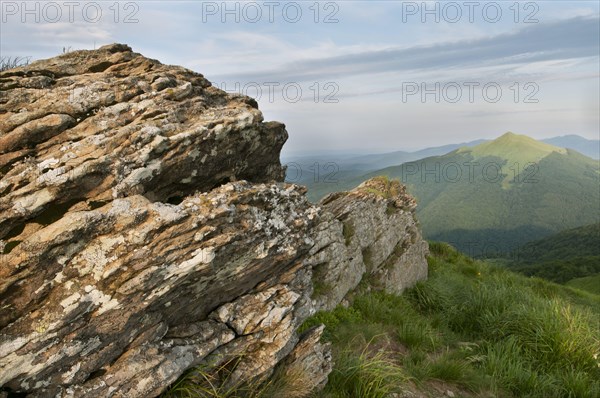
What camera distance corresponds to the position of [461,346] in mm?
13492

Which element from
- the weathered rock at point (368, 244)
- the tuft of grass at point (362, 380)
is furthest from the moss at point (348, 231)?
the tuft of grass at point (362, 380)

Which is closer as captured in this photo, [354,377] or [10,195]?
[10,195]

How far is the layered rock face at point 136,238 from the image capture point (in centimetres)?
666

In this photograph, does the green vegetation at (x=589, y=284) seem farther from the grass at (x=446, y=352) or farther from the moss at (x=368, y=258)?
the moss at (x=368, y=258)

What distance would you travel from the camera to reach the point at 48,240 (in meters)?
6.80

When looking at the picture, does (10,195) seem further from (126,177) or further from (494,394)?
(494,394)

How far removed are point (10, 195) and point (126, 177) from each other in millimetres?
1965

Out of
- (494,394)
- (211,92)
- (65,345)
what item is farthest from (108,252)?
(494,394)

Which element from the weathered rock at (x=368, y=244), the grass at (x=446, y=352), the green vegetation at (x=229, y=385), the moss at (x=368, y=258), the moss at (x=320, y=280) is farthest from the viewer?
the moss at (x=368, y=258)

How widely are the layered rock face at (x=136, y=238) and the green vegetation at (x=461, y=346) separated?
1.69m

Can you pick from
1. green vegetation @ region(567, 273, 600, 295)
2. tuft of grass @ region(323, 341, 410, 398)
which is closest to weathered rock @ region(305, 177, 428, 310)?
tuft of grass @ region(323, 341, 410, 398)

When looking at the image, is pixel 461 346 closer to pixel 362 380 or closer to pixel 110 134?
pixel 362 380

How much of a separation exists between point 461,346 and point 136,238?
1140cm

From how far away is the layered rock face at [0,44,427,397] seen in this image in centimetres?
666
